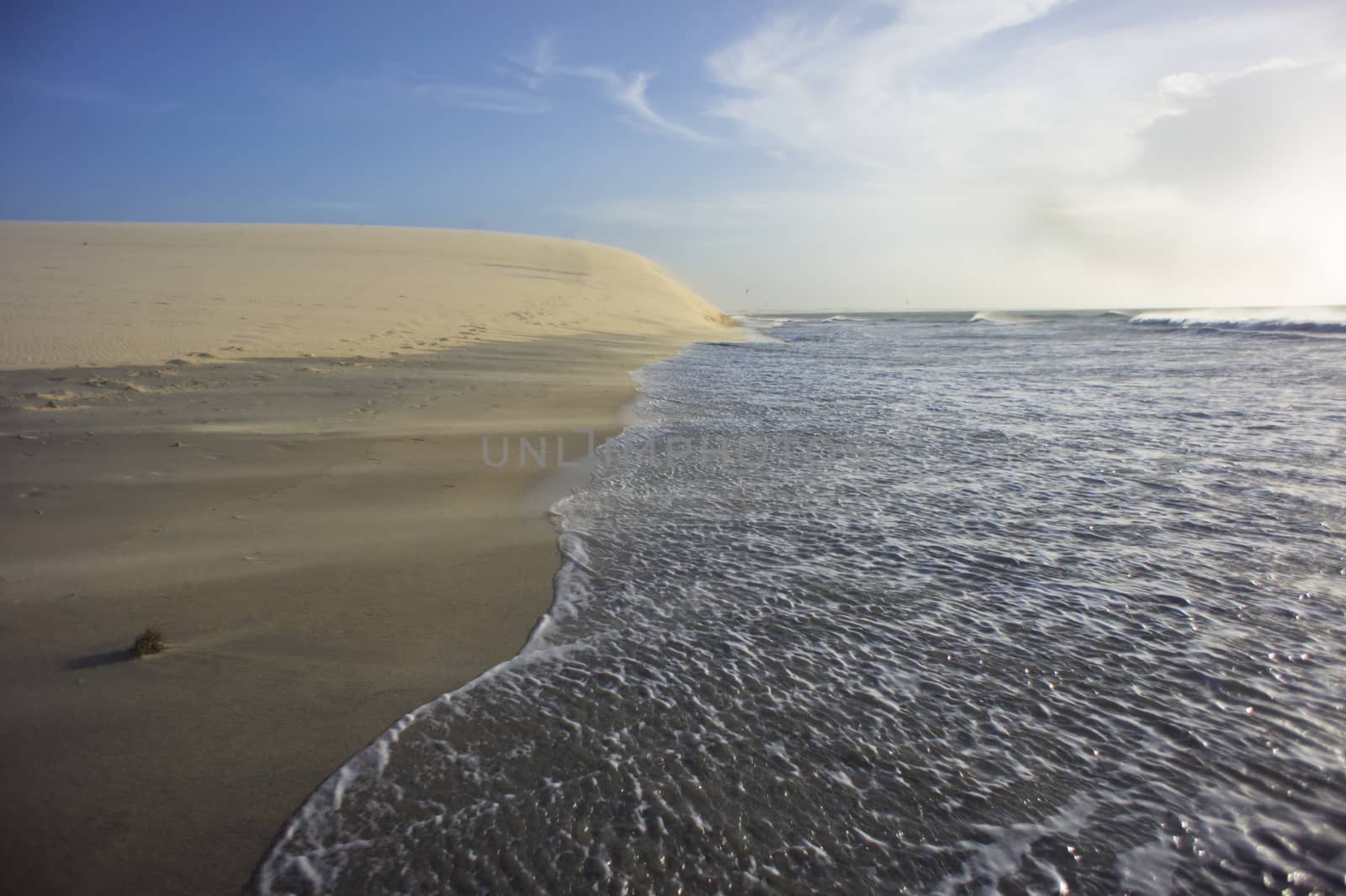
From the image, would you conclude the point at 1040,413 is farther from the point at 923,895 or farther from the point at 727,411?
the point at 923,895

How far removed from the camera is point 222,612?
294 centimetres

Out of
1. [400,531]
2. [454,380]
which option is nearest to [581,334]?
[454,380]

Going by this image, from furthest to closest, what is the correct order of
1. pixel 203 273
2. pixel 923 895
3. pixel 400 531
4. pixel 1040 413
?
pixel 203 273
pixel 1040 413
pixel 400 531
pixel 923 895

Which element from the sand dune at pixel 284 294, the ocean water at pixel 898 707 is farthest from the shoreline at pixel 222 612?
the sand dune at pixel 284 294

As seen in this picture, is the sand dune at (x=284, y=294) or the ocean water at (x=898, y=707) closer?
the ocean water at (x=898, y=707)

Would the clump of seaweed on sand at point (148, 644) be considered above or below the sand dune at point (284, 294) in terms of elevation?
below

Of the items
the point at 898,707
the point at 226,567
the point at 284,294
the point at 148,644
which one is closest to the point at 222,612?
the point at 148,644

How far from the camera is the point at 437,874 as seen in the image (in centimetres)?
172

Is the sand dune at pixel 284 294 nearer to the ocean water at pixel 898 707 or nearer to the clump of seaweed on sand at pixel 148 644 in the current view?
the clump of seaweed on sand at pixel 148 644

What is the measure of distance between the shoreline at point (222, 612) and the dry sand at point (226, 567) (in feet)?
0.04

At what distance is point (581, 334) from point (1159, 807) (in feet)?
53.1

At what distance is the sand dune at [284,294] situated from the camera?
10.2 meters

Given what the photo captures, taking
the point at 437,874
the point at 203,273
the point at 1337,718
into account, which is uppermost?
the point at 203,273

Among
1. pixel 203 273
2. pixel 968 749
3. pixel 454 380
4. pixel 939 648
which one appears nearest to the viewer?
pixel 968 749
